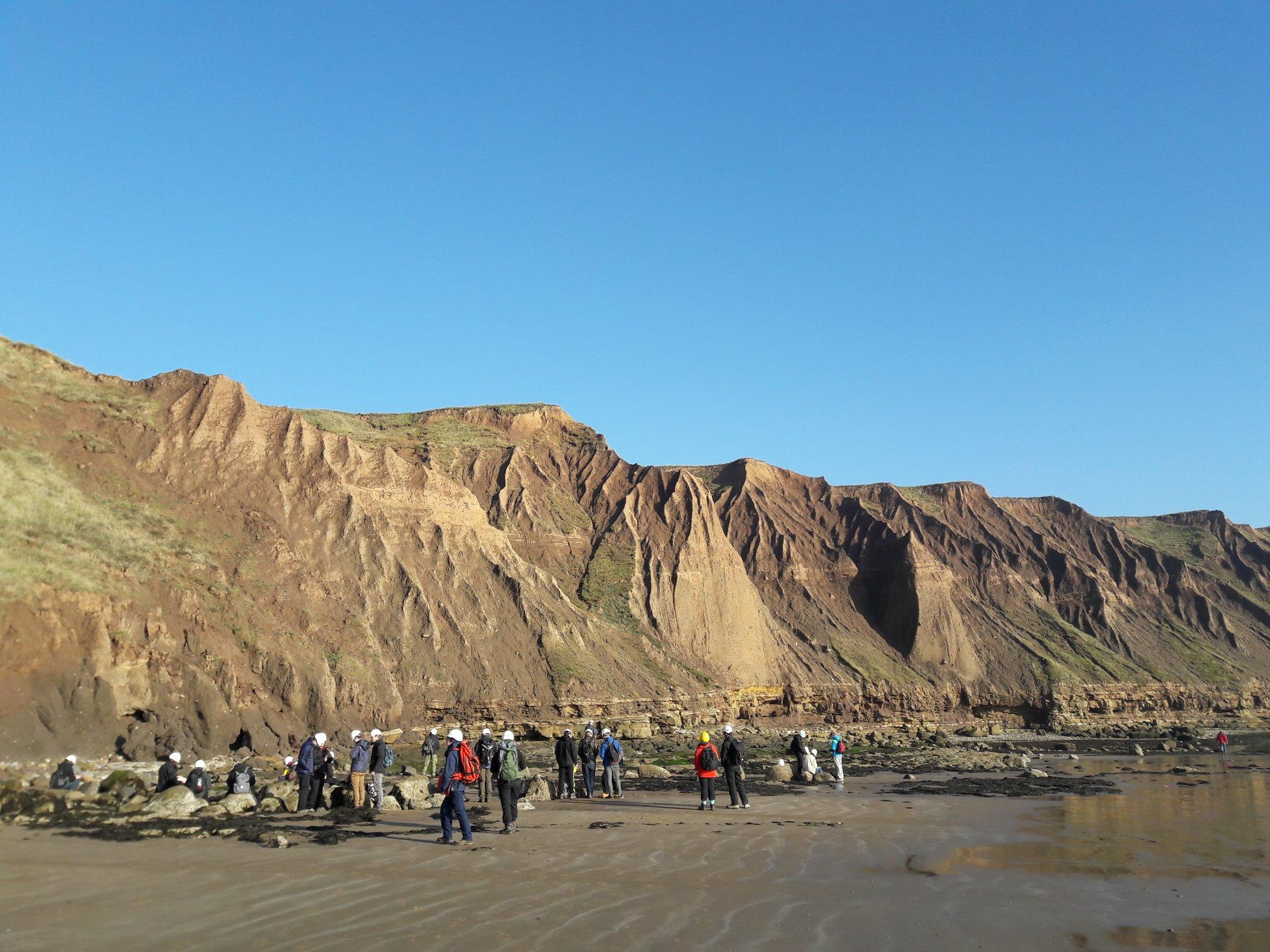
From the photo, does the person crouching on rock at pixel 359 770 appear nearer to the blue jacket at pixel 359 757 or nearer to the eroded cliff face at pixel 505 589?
the blue jacket at pixel 359 757

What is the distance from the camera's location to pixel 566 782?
21656mm

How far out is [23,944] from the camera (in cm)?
720

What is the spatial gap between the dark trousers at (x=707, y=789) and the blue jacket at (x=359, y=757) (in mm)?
6612

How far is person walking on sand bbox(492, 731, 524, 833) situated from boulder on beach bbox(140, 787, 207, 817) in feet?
18.6

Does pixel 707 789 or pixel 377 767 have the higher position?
pixel 377 767

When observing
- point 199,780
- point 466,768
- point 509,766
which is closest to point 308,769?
point 199,780

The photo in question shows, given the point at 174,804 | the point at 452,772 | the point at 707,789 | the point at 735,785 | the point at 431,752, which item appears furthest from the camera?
the point at 431,752

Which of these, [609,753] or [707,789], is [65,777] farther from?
[707,789]

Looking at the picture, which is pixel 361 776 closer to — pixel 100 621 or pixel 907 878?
pixel 907 878

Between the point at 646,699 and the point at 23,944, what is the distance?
1686 inches

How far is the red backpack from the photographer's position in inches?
518

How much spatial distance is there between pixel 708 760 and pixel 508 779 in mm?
5417

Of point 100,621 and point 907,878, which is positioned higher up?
point 100,621

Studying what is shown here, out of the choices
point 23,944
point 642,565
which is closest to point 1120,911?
point 23,944
